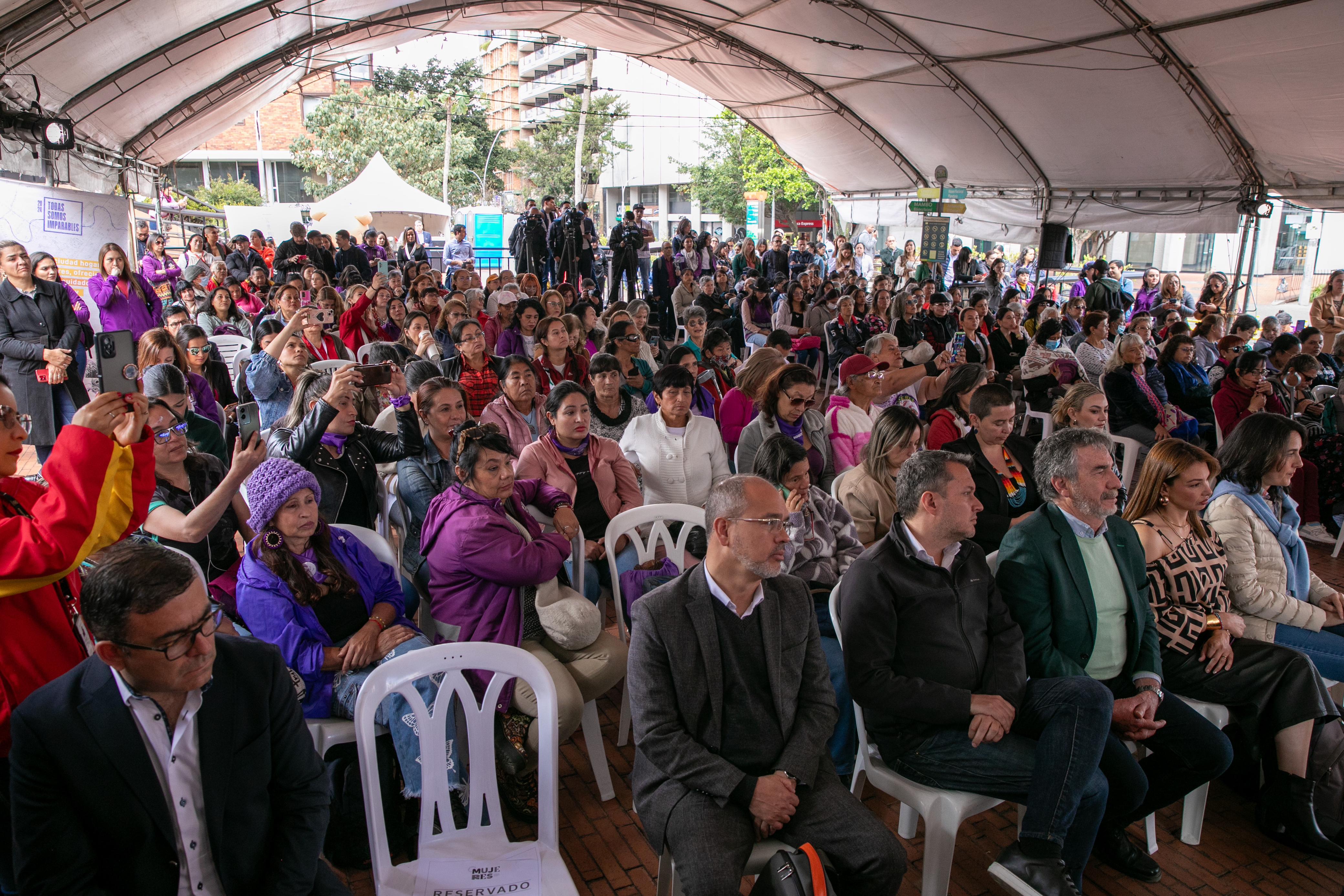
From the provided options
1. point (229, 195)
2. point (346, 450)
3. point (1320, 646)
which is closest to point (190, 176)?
point (229, 195)

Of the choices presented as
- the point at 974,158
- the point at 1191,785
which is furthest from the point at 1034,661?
the point at 974,158

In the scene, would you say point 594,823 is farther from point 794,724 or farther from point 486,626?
point 794,724

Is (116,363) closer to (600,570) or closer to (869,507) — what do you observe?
(600,570)

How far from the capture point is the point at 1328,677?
2850 millimetres

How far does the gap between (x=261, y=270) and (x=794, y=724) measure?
9226 millimetres

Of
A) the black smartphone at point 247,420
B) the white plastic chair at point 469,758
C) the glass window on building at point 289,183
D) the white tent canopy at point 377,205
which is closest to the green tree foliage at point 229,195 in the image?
the glass window on building at point 289,183

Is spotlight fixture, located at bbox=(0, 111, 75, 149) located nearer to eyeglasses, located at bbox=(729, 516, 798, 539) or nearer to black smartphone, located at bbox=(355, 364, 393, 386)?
black smartphone, located at bbox=(355, 364, 393, 386)

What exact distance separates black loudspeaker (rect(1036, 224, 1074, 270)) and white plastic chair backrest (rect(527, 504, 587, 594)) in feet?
42.3

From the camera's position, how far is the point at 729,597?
207cm

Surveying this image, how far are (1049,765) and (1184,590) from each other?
978mm

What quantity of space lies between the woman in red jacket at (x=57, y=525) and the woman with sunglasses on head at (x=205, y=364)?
257 cm

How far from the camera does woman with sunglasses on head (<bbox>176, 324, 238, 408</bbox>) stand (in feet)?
15.5

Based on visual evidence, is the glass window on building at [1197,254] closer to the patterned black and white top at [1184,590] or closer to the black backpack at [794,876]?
the patterned black and white top at [1184,590]

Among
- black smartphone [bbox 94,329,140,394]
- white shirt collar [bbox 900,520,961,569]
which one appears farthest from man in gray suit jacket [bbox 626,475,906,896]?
black smartphone [bbox 94,329,140,394]
